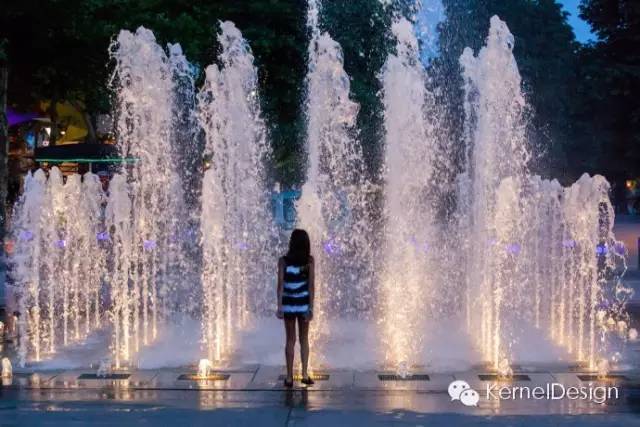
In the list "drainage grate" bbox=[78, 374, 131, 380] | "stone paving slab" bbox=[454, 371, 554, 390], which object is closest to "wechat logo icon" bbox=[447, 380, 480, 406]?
"stone paving slab" bbox=[454, 371, 554, 390]

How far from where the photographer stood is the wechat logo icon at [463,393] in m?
7.82

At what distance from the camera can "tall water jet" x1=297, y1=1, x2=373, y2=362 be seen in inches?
551

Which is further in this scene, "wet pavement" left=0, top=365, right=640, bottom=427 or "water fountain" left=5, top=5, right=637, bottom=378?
Result: "water fountain" left=5, top=5, right=637, bottom=378

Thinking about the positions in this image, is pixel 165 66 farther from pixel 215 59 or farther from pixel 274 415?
pixel 274 415

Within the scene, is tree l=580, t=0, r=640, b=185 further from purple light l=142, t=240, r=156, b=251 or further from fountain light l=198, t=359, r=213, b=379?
fountain light l=198, t=359, r=213, b=379

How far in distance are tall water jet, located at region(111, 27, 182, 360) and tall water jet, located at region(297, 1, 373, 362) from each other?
2.42 meters

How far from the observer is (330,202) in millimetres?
22609

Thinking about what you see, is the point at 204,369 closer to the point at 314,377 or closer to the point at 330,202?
the point at 314,377

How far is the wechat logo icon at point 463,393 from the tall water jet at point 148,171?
501cm

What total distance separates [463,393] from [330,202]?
14.6m

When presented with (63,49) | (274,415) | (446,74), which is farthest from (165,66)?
(446,74)

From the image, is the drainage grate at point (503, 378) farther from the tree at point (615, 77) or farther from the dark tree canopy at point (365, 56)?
the tree at point (615, 77)

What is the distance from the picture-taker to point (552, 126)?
4159 cm

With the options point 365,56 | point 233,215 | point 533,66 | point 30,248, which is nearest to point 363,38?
point 365,56
